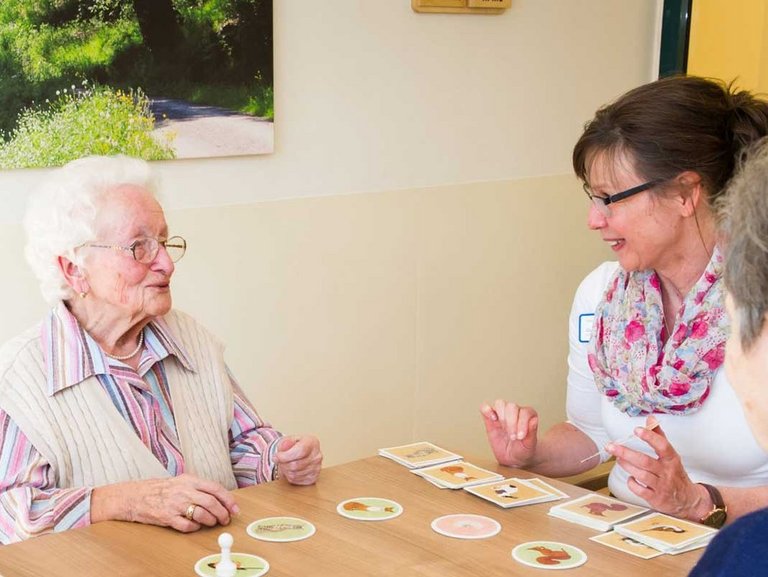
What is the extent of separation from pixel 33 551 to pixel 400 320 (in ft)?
7.89

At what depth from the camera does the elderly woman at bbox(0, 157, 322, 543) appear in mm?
2152

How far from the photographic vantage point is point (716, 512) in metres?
2.26

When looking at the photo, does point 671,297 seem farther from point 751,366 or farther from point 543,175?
point 543,175

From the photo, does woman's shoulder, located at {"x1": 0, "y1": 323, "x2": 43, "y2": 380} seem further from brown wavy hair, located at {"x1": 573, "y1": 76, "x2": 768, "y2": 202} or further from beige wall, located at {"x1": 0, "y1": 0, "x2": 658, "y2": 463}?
brown wavy hair, located at {"x1": 573, "y1": 76, "x2": 768, "y2": 202}

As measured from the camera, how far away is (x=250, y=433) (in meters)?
2.60

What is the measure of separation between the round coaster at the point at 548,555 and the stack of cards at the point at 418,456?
47 centimetres

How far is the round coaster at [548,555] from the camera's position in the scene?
1.90 m

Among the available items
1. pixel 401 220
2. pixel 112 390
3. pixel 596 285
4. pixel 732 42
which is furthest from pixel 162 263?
pixel 732 42

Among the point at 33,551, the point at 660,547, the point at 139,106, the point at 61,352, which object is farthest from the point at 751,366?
the point at 139,106

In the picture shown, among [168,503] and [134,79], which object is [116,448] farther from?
[134,79]

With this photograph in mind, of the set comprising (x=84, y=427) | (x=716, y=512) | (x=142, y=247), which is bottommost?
(x=716, y=512)

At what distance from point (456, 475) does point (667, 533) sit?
1.55 feet

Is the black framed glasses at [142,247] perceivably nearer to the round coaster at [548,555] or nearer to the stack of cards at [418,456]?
the stack of cards at [418,456]

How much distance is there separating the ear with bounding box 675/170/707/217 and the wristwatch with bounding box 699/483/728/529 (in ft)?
2.03
